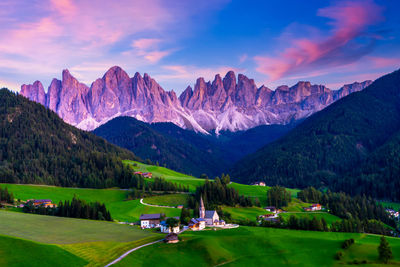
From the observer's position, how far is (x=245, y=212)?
128 meters

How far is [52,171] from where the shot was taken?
7087 inches

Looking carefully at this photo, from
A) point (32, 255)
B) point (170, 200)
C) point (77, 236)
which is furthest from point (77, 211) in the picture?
point (32, 255)

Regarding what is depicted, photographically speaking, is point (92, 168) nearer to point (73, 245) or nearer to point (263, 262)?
point (73, 245)

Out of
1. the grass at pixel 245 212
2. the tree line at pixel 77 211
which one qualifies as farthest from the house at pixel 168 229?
the grass at pixel 245 212

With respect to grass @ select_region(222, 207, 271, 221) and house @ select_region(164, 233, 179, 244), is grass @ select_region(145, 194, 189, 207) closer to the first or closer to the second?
grass @ select_region(222, 207, 271, 221)

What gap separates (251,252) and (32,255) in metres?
37.7

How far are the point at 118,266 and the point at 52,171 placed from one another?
141412 millimetres

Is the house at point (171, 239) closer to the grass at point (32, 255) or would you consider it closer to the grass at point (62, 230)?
the grass at point (62, 230)

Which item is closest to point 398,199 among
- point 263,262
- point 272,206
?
point 272,206

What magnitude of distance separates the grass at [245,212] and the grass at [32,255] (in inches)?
2560

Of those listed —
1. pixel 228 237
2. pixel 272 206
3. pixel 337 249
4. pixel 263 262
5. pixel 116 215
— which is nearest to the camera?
pixel 263 262

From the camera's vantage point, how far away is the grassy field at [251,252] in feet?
195

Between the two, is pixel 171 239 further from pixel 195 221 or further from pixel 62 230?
pixel 62 230

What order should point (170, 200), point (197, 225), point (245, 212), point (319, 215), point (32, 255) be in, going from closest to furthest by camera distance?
point (32, 255), point (197, 225), point (245, 212), point (319, 215), point (170, 200)
